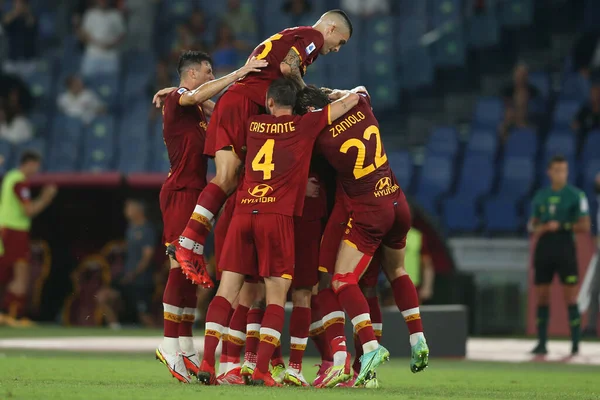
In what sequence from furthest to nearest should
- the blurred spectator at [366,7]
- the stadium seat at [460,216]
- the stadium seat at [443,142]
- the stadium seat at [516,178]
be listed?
1. the blurred spectator at [366,7]
2. the stadium seat at [443,142]
3. the stadium seat at [516,178]
4. the stadium seat at [460,216]

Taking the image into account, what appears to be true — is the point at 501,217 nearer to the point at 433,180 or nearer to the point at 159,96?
the point at 433,180

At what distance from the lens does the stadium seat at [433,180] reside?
58.4ft

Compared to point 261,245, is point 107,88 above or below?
above

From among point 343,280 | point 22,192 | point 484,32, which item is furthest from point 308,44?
point 484,32

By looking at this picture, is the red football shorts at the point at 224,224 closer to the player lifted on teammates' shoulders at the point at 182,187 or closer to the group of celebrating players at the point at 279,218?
the group of celebrating players at the point at 279,218

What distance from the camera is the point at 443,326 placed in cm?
1227

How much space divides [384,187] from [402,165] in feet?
32.9

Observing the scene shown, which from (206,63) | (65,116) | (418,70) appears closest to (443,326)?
(206,63)

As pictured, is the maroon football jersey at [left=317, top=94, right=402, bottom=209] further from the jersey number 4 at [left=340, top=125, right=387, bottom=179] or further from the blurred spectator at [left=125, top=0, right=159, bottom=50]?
the blurred spectator at [left=125, top=0, right=159, bottom=50]

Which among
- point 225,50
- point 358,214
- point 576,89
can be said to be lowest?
point 358,214

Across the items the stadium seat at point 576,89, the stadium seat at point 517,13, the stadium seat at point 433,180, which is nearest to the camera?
the stadium seat at point 433,180

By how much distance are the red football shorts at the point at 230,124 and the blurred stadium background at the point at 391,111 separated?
7405 mm

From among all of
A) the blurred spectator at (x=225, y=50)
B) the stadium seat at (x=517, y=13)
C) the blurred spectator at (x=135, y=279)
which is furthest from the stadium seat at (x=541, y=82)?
the blurred spectator at (x=135, y=279)

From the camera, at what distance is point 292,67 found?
8.34 m
